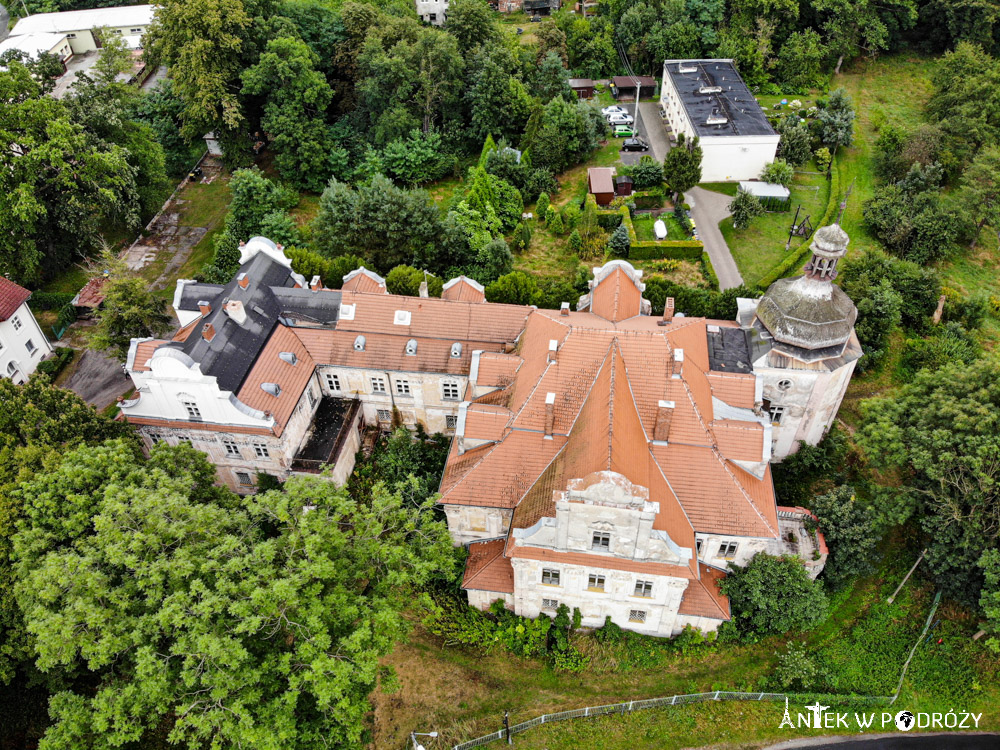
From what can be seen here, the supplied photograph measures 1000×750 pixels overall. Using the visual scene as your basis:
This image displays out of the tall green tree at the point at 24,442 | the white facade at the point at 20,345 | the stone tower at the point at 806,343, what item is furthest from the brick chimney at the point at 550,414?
the white facade at the point at 20,345

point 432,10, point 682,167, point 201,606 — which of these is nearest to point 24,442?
point 201,606

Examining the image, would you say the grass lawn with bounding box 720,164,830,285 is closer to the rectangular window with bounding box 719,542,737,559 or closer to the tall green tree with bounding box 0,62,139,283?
the rectangular window with bounding box 719,542,737,559

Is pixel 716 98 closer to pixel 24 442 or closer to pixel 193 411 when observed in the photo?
pixel 193 411

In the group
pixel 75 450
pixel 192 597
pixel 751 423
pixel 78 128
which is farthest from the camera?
pixel 78 128

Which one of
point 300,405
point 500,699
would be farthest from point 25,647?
point 500,699

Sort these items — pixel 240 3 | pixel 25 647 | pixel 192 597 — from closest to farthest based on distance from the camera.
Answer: pixel 192 597 < pixel 25 647 < pixel 240 3

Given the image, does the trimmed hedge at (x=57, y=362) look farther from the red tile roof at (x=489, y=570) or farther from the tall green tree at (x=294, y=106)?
the red tile roof at (x=489, y=570)

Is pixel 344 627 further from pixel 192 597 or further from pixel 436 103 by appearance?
pixel 436 103
